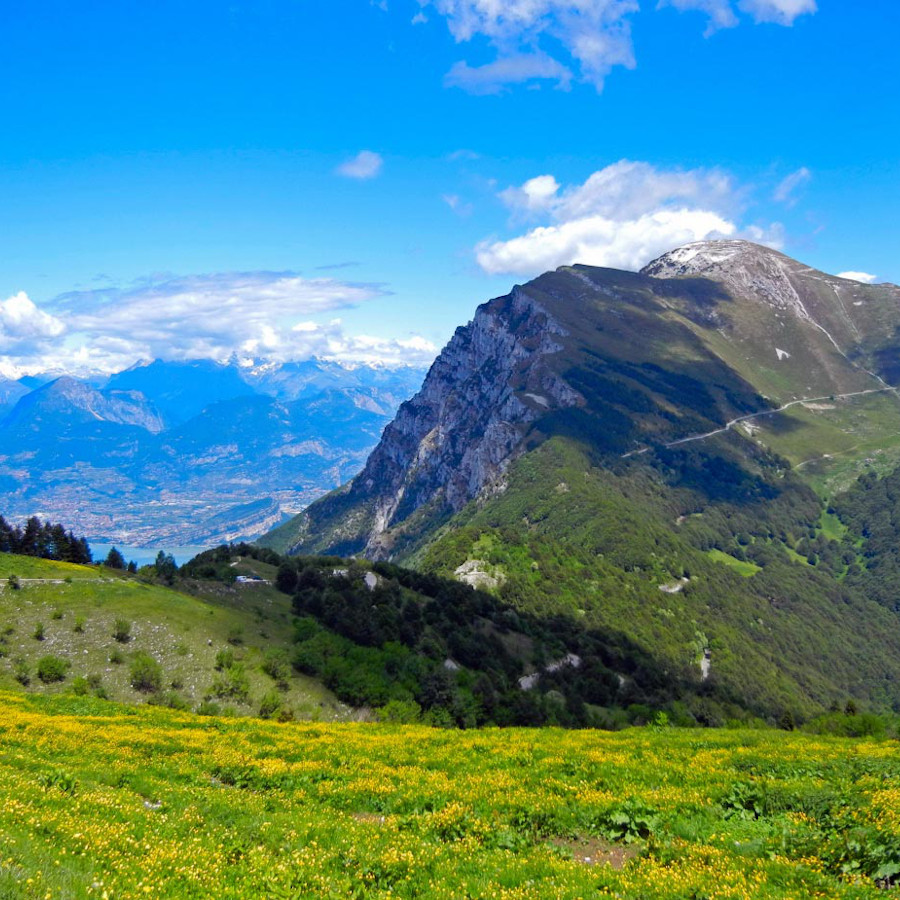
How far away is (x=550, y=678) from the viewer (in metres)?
93.8

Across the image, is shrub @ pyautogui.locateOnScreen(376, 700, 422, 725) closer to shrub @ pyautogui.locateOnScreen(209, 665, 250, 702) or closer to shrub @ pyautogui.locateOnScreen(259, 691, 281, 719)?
shrub @ pyautogui.locateOnScreen(259, 691, 281, 719)

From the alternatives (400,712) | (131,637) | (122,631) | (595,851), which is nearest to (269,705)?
(400,712)

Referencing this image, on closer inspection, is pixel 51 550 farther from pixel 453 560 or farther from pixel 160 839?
pixel 453 560

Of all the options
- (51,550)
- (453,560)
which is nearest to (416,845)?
(51,550)

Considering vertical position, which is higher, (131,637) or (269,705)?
(131,637)

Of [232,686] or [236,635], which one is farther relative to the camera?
[236,635]

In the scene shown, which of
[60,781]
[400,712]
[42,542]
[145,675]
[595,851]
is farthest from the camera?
[42,542]

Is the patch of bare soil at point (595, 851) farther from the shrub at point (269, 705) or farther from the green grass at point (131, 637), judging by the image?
the green grass at point (131, 637)

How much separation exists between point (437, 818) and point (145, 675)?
48.7 metres

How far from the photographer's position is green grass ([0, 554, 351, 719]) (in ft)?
173

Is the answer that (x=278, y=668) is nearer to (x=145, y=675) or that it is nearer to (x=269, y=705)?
(x=269, y=705)

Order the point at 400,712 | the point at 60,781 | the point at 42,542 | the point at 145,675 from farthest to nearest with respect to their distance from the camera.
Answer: the point at 42,542, the point at 400,712, the point at 145,675, the point at 60,781

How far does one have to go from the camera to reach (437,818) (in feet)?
51.9

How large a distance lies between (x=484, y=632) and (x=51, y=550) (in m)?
80.3
